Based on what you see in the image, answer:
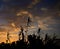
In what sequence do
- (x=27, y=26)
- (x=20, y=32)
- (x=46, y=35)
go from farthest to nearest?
(x=46, y=35) → (x=20, y=32) → (x=27, y=26)

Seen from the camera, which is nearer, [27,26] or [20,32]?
[27,26]

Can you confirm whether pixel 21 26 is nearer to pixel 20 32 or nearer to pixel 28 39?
pixel 20 32

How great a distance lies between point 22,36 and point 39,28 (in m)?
7.43

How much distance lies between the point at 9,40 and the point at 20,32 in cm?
841

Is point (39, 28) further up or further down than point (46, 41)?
further up

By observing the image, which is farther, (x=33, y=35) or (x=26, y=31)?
(x=33, y=35)

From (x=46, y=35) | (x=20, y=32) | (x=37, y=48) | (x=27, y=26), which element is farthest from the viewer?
(x=46, y=35)

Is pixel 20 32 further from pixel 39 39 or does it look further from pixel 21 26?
pixel 39 39

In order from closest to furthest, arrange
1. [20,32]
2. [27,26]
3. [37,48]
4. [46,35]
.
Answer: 1. [37,48]
2. [27,26]
3. [20,32]
4. [46,35]

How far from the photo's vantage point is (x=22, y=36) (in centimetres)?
6297

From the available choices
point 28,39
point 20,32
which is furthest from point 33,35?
point 20,32

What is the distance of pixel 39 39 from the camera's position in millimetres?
67500

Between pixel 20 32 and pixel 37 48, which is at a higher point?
pixel 20 32

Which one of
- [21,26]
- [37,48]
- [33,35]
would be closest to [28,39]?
[33,35]
